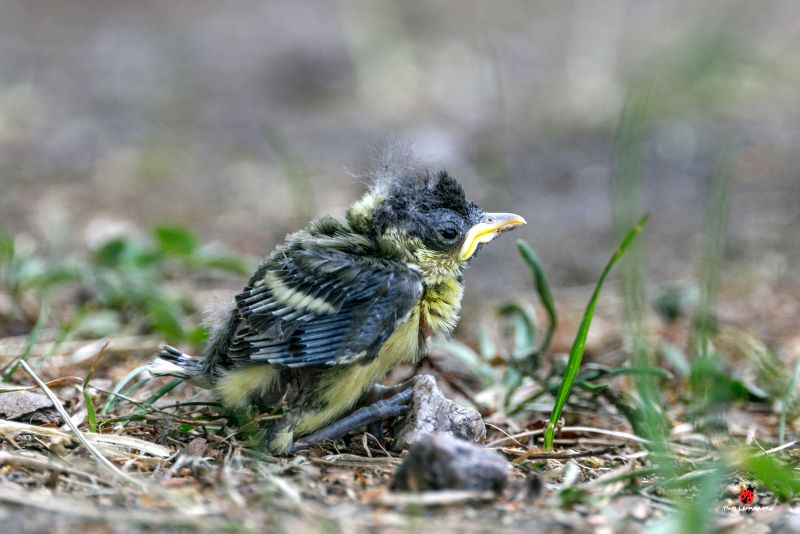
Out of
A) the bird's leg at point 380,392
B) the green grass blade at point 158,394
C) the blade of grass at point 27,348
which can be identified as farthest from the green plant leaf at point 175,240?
the bird's leg at point 380,392

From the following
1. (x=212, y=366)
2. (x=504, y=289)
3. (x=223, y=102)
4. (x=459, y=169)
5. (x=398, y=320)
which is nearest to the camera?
(x=398, y=320)

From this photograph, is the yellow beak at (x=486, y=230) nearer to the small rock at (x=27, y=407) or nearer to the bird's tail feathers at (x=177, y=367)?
the bird's tail feathers at (x=177, y=367)

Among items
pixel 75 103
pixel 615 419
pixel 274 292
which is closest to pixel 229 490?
pixel 274 292

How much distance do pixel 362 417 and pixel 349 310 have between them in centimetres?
35

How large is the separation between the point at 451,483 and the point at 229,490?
487 millimetres

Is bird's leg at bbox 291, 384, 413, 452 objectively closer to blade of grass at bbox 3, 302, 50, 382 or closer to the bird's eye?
the bird's eye

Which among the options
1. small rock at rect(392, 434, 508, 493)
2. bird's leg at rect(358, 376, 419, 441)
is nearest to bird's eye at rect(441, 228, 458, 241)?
bird's leg at rect(358, 376, 419, 441)

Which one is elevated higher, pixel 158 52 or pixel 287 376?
pixel 158 52

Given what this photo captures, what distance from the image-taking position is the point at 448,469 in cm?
153

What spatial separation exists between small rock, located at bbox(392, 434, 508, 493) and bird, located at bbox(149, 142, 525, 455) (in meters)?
0.36

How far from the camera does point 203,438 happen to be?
1964 mm

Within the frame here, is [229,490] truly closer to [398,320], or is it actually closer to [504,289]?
[398,320]

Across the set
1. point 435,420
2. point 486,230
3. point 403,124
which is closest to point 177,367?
point 435,420

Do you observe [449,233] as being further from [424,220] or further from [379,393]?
[379,393]
